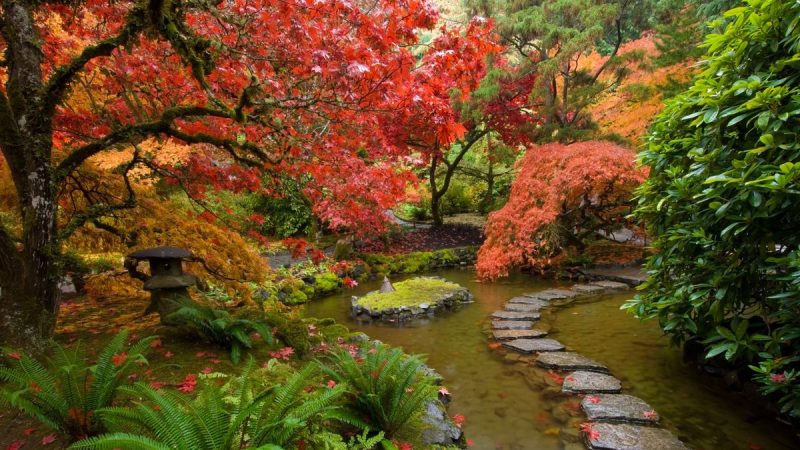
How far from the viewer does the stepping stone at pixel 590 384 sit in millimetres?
4406

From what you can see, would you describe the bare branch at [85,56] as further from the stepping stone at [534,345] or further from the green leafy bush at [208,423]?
the stepping stone at [534,345]

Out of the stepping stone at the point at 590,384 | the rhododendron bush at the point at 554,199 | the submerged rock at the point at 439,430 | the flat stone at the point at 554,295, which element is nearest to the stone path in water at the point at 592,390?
the stepping stone at the point at 590,384

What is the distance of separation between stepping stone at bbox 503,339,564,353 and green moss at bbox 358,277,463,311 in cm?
238

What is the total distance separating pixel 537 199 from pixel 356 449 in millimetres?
8073

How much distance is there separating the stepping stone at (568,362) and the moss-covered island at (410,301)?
2901mm

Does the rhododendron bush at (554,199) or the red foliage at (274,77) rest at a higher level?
the red foliage at (274,77)

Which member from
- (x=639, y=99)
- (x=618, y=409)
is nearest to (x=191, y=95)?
(x=618, y=409)

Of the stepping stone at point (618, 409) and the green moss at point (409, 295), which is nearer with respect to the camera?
the stepping stone at point (618, 409)

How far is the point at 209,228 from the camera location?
4.98 meters

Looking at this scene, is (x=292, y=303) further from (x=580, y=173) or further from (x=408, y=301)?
(x=580, y=173)

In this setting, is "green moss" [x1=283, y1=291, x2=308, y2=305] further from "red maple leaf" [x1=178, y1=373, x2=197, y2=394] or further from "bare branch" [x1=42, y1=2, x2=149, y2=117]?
"bare branch" [x1=42, y1=2, x2=149, y2=117]

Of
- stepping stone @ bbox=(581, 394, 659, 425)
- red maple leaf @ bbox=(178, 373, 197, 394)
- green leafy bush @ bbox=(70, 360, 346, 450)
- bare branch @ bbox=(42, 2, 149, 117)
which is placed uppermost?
bare branch @ bbox=(42, 2, 149, 117)

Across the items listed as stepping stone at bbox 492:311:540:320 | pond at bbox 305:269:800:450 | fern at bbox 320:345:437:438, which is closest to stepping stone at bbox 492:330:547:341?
pond at bbox 305:269:800:450

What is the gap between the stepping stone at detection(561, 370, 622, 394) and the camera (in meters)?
4.41
